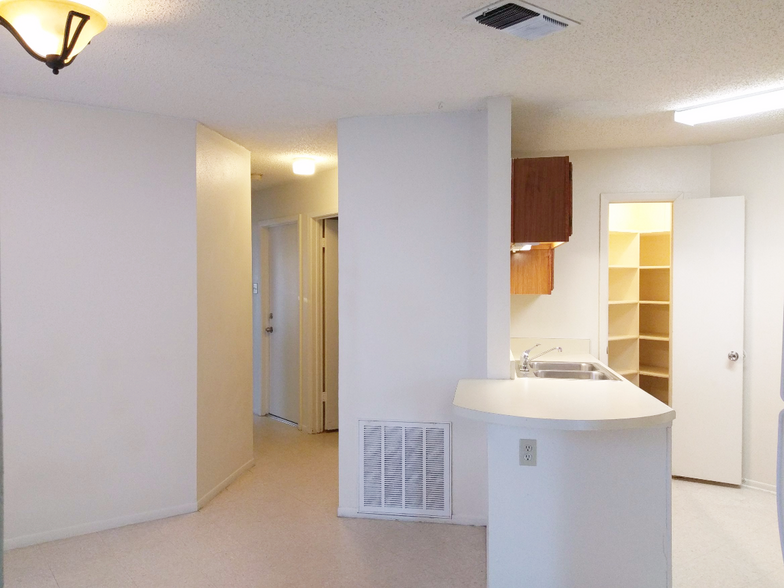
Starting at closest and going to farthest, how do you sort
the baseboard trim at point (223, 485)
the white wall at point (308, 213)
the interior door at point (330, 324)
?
the baseboard trim at point (223, 485) < the white wall at point (308, 213) < the interior door at point (330, 324)

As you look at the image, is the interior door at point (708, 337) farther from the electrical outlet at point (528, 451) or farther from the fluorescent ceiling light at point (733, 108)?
the electrical outlet at point (528, 451)

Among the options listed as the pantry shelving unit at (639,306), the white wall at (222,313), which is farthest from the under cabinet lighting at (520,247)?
the white wall at (222,313)

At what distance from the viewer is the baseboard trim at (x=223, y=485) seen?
378cm

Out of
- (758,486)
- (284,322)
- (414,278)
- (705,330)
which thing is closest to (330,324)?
(284,322)

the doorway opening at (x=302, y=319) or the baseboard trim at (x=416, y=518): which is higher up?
the doorway opening at (x=302, y=319)

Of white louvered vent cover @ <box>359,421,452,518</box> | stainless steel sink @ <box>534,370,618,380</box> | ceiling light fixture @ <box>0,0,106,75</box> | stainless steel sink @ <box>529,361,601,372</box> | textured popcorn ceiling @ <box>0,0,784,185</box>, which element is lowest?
white louvered vent cover @ <box>359,421,452,518</box>

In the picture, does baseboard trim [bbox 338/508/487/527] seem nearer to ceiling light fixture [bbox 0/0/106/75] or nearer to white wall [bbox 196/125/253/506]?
white wall [bbox 196/125/253/506]

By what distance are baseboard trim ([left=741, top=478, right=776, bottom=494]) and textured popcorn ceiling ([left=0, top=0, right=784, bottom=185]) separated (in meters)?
2.38

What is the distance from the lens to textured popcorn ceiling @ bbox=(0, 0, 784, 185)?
89.3 inches

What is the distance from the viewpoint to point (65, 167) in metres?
3.35

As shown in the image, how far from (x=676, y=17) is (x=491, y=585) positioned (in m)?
2.43

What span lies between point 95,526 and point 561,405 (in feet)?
8.81

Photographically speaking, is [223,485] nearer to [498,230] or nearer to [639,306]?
[498,230]

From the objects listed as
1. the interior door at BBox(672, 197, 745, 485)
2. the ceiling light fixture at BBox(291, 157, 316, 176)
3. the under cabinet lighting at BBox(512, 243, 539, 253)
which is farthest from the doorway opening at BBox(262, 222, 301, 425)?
the interior door at BBox(672, 197, 745, 485)
